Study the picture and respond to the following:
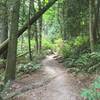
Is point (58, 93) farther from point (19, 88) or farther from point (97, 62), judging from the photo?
point (97, 62)

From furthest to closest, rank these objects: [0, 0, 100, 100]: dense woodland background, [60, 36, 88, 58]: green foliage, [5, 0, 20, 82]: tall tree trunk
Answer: [60, 36, 88, 58]: green foliage
[0, 0, 100, 100]: dense woodland background
[5, 0, 20, 82]: tall tree trunk

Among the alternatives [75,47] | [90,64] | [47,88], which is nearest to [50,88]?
[47,88]

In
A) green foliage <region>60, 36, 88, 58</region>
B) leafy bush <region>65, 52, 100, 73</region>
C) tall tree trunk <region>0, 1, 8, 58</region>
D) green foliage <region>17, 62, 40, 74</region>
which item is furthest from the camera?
green foliage <region>60, 36, 88, 58</region>

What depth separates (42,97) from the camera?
813 cm

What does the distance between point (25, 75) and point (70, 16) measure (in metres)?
9.12

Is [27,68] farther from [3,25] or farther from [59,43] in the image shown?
[59,43]

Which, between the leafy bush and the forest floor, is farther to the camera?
the leafy bush

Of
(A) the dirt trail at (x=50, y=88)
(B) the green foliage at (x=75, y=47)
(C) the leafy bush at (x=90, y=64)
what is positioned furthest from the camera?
(B) the green foliage at (x=75, y=47)

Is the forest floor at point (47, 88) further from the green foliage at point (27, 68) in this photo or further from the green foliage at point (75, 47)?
the green foliage at point (75, 47)

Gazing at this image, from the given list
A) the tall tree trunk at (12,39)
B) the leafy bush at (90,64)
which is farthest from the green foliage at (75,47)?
the tall tree trunk at (12,39)

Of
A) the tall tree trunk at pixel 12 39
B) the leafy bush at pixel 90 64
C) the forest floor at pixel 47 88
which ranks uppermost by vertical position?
the tall tree trunk at pixel 12 39

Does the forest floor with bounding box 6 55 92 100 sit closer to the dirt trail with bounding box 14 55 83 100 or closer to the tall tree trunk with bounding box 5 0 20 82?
the dirt trail with bounding box 14 55 83 100

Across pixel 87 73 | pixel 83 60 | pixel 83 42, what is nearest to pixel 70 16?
pixel 83 42

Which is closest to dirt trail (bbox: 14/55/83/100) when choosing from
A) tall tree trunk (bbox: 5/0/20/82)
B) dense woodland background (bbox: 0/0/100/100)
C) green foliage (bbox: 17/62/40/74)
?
tall tree trunk (bbox: 5/0/20/82)
